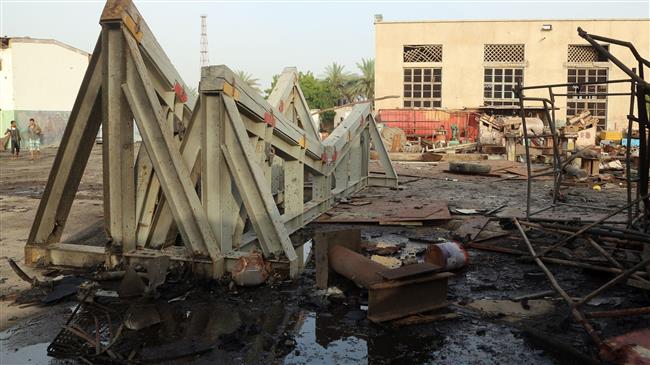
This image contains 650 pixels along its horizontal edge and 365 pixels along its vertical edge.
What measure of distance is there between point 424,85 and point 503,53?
5.06 m

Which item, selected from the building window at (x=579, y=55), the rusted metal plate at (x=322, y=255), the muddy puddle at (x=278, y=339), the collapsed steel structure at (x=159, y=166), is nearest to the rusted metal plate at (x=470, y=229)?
the collapsed steel structure at (x=159, y=166)

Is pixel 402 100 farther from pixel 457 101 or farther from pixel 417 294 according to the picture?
pixel 417 294

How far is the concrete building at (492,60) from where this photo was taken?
32.0m

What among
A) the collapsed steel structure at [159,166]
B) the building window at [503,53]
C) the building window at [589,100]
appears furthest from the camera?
the building window at [503,53]

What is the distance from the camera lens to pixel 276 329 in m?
3.88

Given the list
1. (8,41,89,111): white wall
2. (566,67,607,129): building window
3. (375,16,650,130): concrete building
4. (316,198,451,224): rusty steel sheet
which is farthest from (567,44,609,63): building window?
(8,41,89,111): white wall

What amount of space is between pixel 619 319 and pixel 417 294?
4.74ft

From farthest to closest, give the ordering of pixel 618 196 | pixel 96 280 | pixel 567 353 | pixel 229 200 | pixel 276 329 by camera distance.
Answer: pixel 618 196 < pixel 229 200 < pixel 96 280 < pixel 276 329 < pixel 567 353

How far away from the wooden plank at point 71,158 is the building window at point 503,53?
30614 mm

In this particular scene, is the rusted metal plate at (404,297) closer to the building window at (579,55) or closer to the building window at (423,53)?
the building window at (423,53)

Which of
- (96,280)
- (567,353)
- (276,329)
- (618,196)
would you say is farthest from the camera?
(618,196)

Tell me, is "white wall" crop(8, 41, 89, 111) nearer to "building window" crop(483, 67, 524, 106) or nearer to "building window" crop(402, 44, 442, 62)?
"building window" crop(402, 44, 442, 62)

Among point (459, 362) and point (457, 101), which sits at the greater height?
point (457, 101)

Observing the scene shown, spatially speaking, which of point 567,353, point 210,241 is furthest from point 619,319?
point 210,241
